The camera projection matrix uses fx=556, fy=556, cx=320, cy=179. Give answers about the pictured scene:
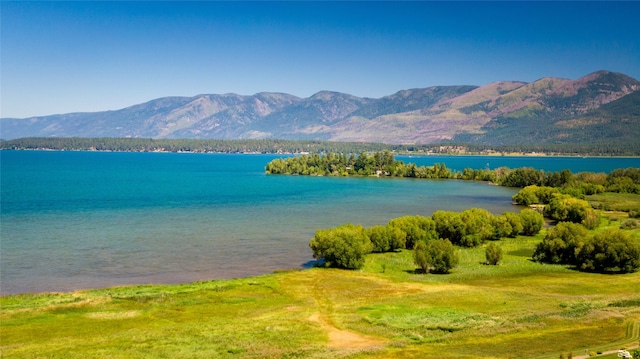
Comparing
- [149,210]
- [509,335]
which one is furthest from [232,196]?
[509,335]

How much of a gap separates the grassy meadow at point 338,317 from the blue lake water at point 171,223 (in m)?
9.82

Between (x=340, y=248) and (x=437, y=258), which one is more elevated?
(x=340, y=248)

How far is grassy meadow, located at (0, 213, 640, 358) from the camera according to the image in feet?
120

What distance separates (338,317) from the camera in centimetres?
4547

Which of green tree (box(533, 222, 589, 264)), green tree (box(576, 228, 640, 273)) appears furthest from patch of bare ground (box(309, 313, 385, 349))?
green tree (box(533, 222, 589, 264))

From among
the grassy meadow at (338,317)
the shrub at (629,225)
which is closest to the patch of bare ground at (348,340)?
the grassy meadow at (338,317)

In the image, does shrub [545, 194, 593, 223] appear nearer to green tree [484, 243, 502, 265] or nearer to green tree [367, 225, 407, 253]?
green tree [484, 243, 502, 265]

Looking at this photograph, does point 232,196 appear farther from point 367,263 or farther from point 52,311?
point 52,311

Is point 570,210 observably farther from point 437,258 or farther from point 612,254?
point 437,258

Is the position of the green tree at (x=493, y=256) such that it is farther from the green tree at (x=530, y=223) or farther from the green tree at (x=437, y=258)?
the green tree at (x=530, y=223)

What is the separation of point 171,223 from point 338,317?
62307 millimetres

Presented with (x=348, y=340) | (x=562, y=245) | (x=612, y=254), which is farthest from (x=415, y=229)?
(x=348, y=340)

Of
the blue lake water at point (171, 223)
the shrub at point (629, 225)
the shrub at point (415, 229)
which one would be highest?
the shrub at point (415, 229)

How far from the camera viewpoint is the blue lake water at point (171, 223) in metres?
65.4
